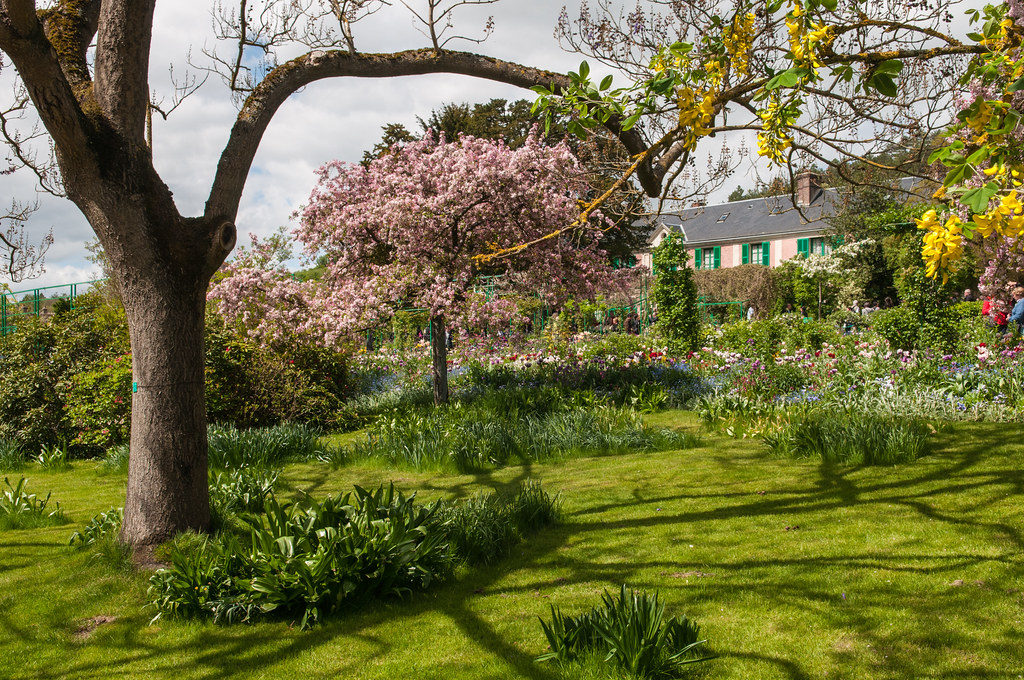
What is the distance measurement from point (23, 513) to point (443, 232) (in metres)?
5.35

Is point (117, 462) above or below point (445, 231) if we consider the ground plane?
below

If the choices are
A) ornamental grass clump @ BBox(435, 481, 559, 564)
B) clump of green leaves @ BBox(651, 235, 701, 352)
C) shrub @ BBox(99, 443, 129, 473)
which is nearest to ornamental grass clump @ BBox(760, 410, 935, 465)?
ornamental grass clump @ BBox(435, 481, 559, 564)

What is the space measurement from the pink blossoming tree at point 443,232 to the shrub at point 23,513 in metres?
4.07

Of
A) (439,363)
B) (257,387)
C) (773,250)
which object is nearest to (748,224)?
(773,250)

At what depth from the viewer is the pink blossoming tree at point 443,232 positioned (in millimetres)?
8828

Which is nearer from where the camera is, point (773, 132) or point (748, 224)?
point (773, 132)

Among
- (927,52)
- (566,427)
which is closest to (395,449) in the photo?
(566,427)

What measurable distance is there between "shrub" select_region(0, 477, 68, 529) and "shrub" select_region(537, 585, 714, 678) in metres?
4.58

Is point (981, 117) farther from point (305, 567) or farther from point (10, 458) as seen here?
point (10, 458)

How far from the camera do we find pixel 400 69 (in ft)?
19.1

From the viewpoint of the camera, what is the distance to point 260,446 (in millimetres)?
7426

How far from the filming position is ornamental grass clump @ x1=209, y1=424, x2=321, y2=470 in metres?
7.04

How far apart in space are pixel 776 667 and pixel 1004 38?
3.19 meters

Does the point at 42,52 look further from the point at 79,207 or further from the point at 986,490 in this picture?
the point at 986,490
